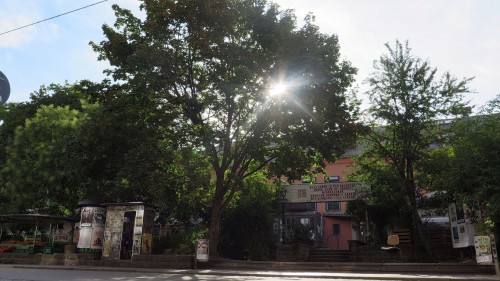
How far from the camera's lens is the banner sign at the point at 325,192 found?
23.9 metres

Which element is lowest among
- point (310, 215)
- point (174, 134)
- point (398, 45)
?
point (310, 215)

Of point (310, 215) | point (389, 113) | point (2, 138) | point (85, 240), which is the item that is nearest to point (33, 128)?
point (2, 138)

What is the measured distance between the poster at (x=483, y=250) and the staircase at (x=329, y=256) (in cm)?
1009

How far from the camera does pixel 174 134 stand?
19.0m

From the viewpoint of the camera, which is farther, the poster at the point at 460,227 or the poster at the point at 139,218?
the poster at the point at 139,218

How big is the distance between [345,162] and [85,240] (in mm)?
28632

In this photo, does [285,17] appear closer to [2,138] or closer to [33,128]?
[33,128]

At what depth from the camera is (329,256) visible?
80.2 feet

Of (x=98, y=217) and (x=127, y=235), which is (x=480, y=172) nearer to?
(x=127, y=235)

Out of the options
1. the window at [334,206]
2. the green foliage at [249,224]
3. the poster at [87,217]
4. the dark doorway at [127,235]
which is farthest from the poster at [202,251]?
the window at [334,206]

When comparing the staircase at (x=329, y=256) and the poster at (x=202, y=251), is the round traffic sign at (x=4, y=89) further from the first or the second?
the staircase at (x=329, y=256)

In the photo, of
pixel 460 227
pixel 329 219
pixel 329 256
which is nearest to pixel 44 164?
pixel 329 256

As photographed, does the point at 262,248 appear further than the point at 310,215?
No

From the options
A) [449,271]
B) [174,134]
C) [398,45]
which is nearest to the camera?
[449,271]
